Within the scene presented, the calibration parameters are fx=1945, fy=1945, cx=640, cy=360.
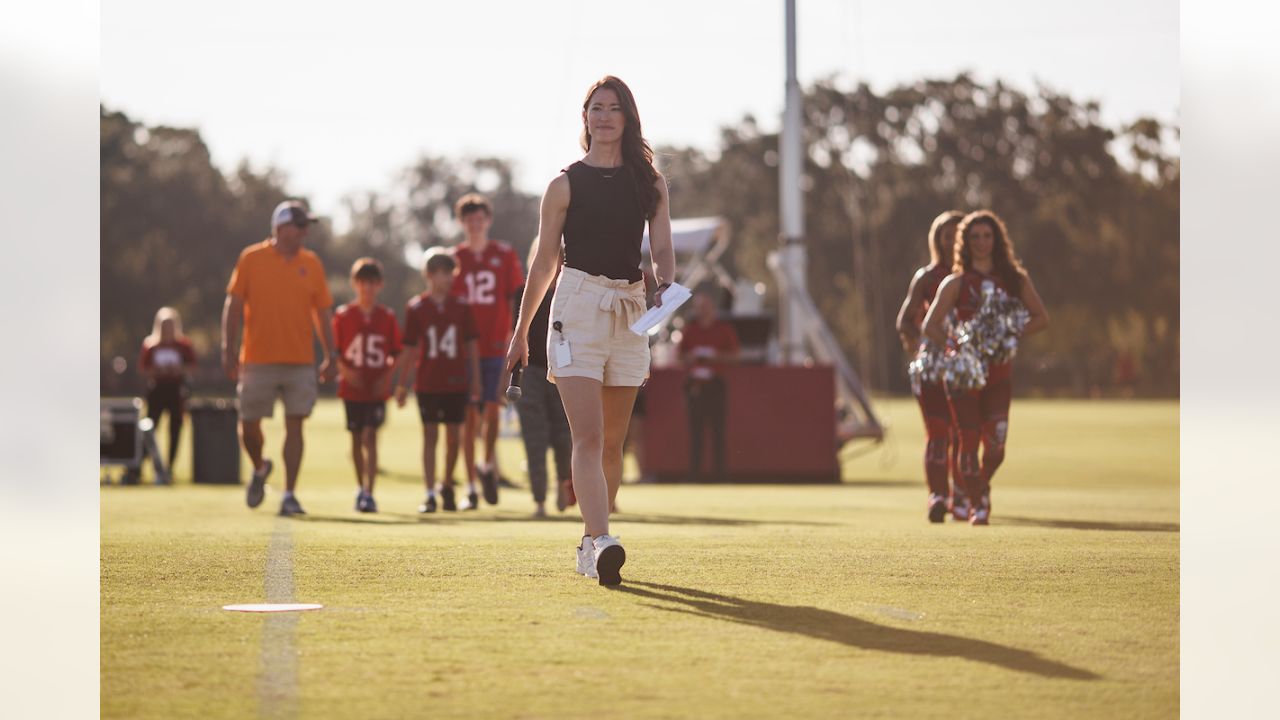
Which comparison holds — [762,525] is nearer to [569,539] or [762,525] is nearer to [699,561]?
[569,539]

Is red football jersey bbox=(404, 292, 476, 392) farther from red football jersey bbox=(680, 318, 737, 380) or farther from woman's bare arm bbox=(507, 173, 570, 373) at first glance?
red football jersey bbox=(680, 318, 737, 380)

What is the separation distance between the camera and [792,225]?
26.1 m

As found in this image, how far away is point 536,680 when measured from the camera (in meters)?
5.25

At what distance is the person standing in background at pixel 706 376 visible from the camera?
20453 mm

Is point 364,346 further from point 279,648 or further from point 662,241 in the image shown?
point 279,648

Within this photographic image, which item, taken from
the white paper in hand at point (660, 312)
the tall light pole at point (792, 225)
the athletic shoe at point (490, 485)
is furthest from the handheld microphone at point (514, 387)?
the tall light pole at point (792, 225)

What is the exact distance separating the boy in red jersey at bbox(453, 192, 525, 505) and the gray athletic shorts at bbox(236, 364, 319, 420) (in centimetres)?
147

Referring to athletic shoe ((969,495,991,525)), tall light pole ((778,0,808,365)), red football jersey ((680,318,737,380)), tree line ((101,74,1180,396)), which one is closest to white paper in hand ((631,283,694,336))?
athletic shoe ((969,495,991,525))

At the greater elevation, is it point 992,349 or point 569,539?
point 992,349

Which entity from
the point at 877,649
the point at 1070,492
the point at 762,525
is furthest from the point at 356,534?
the point at 1070,492

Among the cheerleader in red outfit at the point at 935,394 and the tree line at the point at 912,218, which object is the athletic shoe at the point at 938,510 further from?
the tree line at the point at 912,218

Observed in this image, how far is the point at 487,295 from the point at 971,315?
12.6ft

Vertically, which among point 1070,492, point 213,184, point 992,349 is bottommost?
point 1070,492
